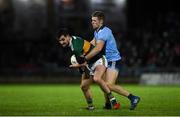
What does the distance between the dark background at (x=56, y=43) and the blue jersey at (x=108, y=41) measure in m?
18.1

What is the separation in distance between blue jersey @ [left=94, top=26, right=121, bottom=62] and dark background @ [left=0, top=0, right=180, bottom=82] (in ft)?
59.3

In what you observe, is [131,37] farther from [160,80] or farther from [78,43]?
[78,43]

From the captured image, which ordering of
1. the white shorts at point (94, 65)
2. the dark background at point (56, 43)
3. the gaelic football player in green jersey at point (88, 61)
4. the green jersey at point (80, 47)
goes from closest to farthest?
the gaelic football player in green jersey at point (88, 61) < the green jersey at point (80, 47) < the white shorts at point (94, 65) < the dark background at point (56, 43)

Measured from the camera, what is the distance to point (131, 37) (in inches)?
1374

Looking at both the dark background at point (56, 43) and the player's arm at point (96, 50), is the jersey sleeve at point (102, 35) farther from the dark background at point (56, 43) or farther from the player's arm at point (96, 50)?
the dark background at point (56, 43)

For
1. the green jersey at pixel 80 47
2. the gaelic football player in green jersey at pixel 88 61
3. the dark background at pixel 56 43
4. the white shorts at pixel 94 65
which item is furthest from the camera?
the dark background at pixel 56 43

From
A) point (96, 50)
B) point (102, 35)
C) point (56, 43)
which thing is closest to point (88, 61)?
point (96, 50)

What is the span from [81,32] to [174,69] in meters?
6.20

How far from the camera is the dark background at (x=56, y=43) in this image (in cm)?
3231

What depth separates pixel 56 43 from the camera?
34469mm

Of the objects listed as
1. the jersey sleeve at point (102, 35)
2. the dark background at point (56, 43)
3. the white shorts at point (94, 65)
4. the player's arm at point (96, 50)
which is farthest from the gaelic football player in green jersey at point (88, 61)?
the dark background at point (56, 43)

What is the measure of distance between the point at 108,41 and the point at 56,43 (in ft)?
68.9

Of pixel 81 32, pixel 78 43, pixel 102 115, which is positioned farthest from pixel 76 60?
pixel 81 32

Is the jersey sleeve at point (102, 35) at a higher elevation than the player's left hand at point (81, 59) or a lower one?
higher
